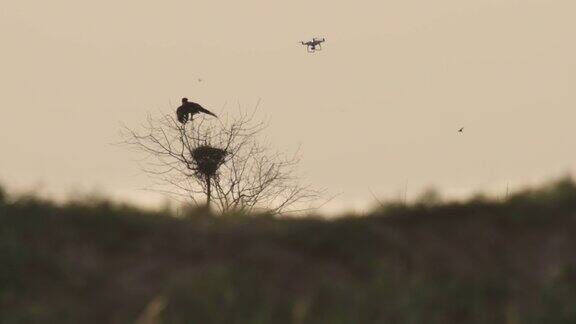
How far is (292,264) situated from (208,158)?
17133 mm

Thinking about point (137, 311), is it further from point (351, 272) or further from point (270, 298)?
point (351, 272)

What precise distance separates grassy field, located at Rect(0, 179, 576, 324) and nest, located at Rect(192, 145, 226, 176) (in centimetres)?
1489

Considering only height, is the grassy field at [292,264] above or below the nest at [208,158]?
below

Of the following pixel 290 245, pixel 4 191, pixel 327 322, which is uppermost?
pixel 4 191

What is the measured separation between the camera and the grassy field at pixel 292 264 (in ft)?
22.1

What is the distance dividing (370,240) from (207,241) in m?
1.80

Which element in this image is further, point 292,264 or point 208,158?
point 208,158

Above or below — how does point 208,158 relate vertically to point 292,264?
above

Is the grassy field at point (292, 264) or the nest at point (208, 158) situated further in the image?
the nest at point (208, 158)

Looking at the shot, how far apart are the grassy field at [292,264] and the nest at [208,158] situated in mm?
14885

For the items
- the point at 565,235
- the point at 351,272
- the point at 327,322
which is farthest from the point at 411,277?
the point at 565,235

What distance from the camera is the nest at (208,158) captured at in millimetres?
24055

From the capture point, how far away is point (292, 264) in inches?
300

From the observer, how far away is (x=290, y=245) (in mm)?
8062
